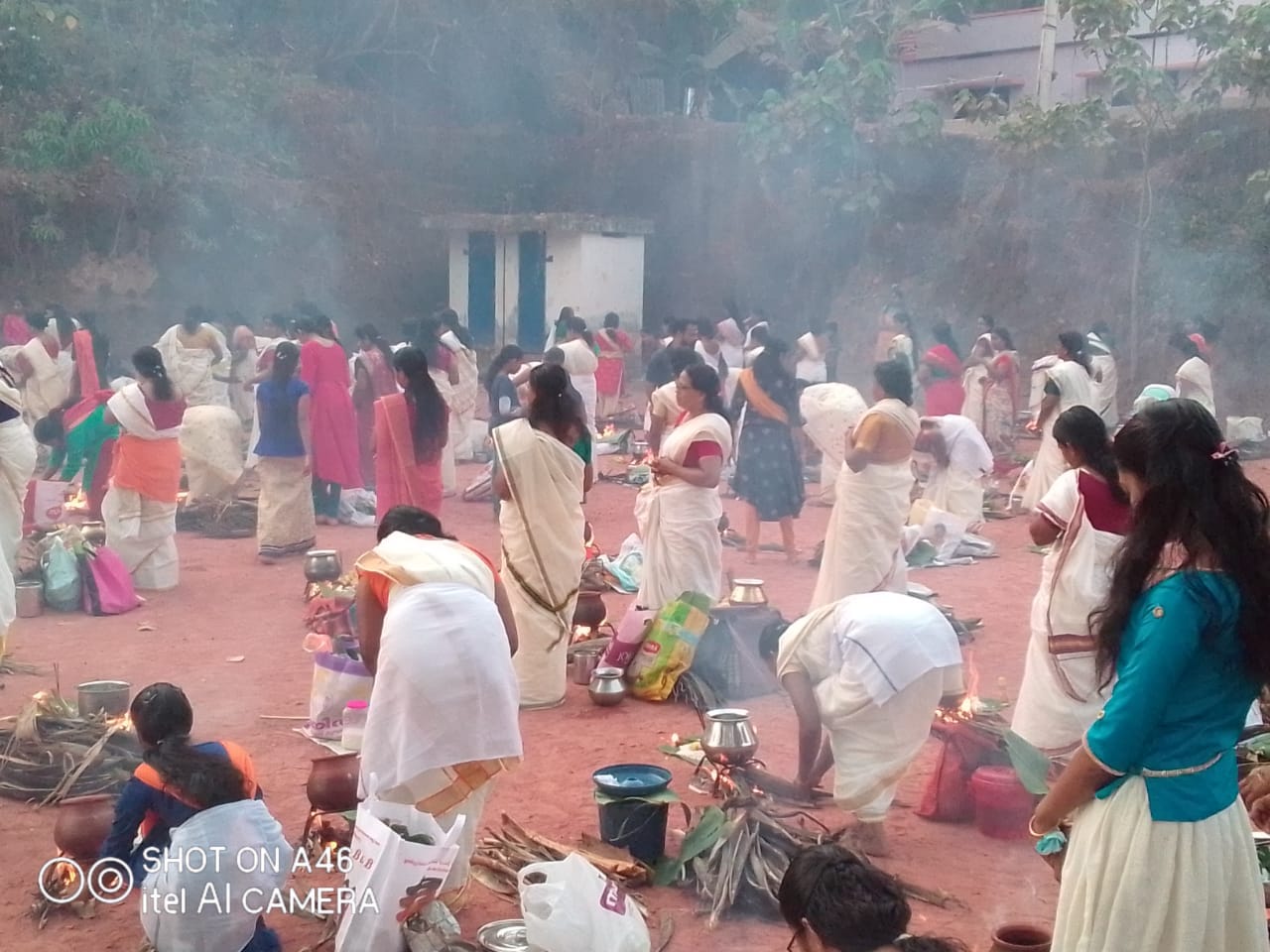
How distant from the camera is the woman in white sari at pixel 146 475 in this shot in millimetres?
8742

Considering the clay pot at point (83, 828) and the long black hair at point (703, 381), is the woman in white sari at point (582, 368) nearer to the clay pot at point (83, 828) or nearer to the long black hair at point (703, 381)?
the long black hair at point (703, 381)

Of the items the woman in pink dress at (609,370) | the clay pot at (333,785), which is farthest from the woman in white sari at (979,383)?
the clay pot at (333,785)

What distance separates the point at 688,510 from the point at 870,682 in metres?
2.71

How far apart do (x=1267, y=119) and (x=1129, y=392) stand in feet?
15.4

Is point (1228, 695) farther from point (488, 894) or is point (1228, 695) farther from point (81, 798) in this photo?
point (81, 798)

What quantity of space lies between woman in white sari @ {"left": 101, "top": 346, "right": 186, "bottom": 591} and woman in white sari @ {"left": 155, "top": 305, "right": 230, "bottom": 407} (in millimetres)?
5423

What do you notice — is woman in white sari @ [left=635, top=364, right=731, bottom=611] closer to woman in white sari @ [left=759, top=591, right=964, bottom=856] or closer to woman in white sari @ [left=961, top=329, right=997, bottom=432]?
woman in white sari @ [left=759, top=591, right=964, bottom=856]

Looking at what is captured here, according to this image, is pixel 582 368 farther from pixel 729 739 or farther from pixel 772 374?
pixel 729 739

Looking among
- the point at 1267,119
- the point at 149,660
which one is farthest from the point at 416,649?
the point at 1267,119

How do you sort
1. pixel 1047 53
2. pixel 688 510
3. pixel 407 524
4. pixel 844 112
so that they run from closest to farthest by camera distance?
pixel 407 524
pixel 688 510
pixel 1047 53
pixel 844 112

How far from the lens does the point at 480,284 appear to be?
931 inches

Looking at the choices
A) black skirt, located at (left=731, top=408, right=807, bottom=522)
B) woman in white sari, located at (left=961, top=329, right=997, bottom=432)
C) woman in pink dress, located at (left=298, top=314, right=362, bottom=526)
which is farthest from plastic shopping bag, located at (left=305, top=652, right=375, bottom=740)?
woman in white sari, located at (left=961, top=329, right=997, bottom=432)

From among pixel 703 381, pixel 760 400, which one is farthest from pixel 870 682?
pixel 760 400

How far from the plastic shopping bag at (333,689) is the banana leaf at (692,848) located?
1.87 meters
